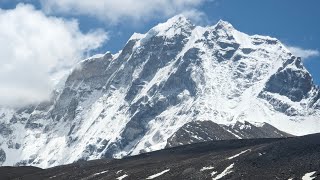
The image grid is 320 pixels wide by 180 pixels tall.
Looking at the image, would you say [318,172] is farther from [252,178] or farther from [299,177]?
[252,178]

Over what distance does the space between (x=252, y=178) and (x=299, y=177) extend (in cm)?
1514

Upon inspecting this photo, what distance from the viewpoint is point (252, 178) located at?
656 ft

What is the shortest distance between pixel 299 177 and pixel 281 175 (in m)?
9.00

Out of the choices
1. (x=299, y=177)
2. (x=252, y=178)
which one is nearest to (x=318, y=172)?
(x=299, y=177)

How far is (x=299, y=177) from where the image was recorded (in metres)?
189

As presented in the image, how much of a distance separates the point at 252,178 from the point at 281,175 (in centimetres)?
791

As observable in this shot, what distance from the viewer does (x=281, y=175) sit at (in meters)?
198

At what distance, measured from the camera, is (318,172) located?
624 feet
